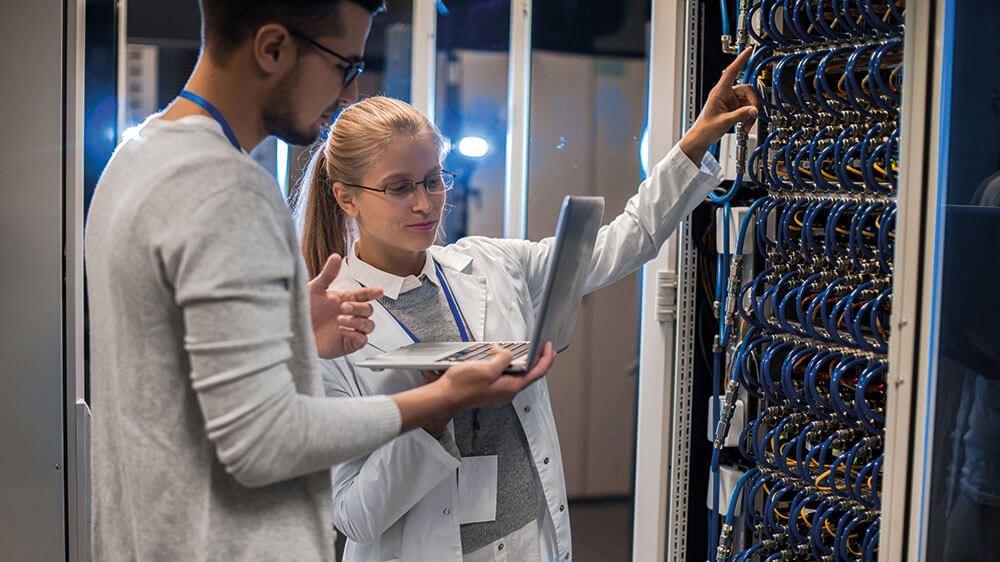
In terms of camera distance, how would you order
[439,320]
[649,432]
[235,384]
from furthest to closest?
[649,432], [439,320], [235,384]

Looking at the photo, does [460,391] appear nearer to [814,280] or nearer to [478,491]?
[478,491]

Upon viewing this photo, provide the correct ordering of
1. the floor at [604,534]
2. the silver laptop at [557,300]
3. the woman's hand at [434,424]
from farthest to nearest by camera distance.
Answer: the floor at [604,534] → the woman's hand at [434,424] → the silver laptop at [557,300]

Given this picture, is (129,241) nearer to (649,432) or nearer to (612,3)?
(649,432)

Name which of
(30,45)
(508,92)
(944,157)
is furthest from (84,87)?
(944,157)

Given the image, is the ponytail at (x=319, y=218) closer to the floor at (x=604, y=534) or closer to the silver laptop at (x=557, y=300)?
the silver laptop at (x=557, y=300)

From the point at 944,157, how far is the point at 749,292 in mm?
770

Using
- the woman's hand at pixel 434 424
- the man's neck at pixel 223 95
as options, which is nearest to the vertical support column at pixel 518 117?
the woman's hand at pixel 434 424

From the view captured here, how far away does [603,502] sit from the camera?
348 cm

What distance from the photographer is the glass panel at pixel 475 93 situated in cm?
304

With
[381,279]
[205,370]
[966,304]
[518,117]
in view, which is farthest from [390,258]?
[518,117]

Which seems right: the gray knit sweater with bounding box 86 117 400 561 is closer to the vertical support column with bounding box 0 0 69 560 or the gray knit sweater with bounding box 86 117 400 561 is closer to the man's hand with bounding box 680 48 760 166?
the man's hand with bounding box 680 48 760 166

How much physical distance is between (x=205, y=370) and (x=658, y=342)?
1.57 m

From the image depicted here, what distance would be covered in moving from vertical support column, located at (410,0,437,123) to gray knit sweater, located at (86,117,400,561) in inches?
80.5

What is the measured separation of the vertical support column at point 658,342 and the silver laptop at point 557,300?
851mm
